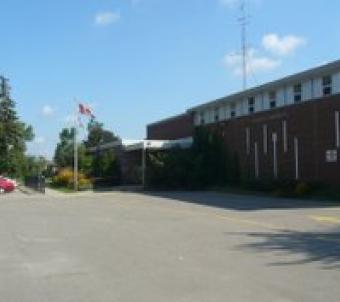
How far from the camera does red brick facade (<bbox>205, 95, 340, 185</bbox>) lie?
1736 inches

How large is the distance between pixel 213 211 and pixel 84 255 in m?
14.8

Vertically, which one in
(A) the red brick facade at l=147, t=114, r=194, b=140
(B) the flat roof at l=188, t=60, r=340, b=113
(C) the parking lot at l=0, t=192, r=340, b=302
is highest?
(B) the flat roof at l=188, t=60, r=340, b=113

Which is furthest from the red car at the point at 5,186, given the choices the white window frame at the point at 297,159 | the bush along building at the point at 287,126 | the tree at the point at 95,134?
the tree at the point at 95,134

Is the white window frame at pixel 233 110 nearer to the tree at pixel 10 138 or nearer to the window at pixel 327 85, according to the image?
the window at pixel 327 85

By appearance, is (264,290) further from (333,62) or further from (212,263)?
(333,62)

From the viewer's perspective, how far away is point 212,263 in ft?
46.2

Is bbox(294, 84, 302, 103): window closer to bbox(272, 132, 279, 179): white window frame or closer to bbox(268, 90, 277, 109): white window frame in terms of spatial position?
bbox(268, 90, 277, 109): white window frame

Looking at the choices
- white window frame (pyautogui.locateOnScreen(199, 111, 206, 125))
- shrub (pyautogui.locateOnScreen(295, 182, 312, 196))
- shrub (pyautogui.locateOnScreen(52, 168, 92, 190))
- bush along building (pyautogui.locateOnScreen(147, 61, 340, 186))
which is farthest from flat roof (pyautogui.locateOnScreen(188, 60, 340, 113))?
shrub (pyautogui.locateOnScreen(52, 168, 92, 190))

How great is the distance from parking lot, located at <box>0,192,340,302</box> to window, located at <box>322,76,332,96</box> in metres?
18.8

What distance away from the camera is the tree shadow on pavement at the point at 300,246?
564 inches

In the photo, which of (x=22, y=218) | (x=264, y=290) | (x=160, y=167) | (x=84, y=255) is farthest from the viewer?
(x=160, y=167)

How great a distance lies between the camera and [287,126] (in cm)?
4894

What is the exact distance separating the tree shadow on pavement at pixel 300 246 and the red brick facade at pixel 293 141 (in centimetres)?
2379

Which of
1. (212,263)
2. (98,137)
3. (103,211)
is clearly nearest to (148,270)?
(212,263)
